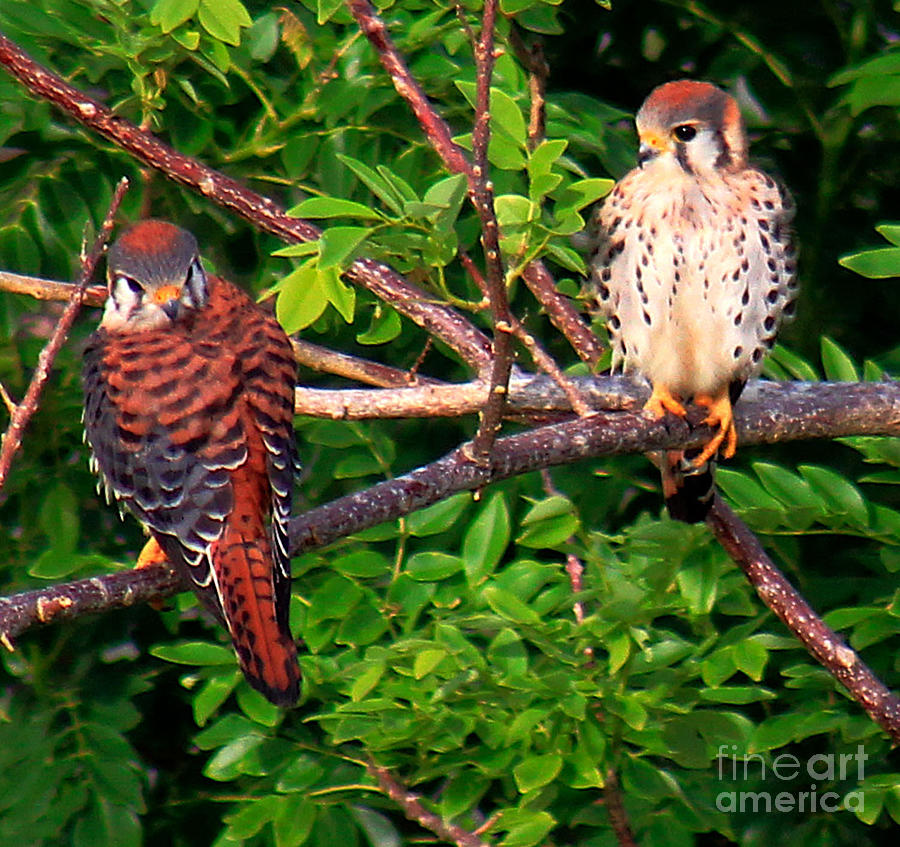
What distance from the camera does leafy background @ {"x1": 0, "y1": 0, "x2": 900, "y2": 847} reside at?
257 centimetres

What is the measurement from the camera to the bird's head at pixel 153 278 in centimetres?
296

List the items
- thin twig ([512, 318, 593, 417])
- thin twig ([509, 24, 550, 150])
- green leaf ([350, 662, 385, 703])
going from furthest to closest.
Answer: thin twig ([509, 24, 550, 150]) < green leaf ([350, 662, 385, 703]) < thin twig ([512, 318, 593, 417])

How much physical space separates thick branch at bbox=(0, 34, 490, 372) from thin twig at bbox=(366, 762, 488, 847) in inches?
29.6

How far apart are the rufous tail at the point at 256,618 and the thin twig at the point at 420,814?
400 mm

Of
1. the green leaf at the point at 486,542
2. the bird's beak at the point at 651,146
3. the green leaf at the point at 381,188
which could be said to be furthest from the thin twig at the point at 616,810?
the bird's beak at the point at 651,146

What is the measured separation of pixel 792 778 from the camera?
3279mm

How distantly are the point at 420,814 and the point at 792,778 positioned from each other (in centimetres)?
94

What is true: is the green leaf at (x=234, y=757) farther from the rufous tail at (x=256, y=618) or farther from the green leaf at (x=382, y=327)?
the green leaf at (x=382, y=327)

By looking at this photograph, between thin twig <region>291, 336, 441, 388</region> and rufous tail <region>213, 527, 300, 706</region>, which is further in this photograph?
thin twig <region>291, 336, 441, 388</region>

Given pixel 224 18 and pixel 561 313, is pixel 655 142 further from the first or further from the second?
pixel 224 18

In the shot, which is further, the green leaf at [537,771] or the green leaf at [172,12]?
the green leaf at [172,12]

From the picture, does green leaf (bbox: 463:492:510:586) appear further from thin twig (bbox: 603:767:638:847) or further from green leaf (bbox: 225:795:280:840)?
green leaf (bbox: 225:795:280:840)

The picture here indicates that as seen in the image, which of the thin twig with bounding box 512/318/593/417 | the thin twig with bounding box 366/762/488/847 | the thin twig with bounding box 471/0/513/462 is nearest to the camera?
the thin twig with bounding box 471/0/513/462

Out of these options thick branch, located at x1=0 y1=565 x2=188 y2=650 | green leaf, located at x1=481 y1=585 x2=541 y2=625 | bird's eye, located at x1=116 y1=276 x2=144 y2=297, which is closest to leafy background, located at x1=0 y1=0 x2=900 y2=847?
green leaf, located at x1=481 y1=585 x2=541 y2=625
